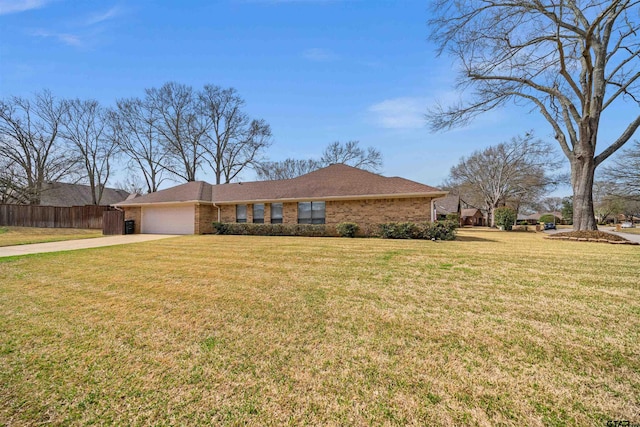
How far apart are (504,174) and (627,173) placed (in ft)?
33.7

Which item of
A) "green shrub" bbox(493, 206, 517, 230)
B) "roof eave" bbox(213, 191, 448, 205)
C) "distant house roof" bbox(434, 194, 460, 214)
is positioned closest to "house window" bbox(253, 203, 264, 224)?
"roof eave" bbox(213, 191, 448, 205)

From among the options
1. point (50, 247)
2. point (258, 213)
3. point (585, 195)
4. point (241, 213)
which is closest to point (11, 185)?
point (50, 247)

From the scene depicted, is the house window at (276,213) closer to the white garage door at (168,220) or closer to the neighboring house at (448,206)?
the white garage door at (168,220)

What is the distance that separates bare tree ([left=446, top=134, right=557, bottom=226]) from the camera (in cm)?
3025

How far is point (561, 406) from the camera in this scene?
1.80m

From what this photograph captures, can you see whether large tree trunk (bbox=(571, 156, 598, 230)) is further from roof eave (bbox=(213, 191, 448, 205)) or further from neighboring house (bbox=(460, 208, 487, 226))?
neighboring house (bbox=(460, 208, 487, 226))

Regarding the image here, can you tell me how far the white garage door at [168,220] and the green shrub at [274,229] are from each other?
2.30 meters

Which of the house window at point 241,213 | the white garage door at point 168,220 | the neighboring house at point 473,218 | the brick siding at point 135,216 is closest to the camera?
the house window at point 241,213

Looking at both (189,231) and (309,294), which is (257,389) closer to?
(309,294)

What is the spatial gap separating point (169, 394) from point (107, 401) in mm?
426

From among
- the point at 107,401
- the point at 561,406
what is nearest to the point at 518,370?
the point at 561,406

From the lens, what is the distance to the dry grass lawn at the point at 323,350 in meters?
1.81

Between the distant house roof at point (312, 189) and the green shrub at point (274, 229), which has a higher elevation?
the distant house roof at point (312, 189)

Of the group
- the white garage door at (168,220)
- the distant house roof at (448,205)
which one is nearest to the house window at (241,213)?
the white garage door at (168,220)
